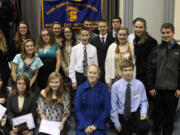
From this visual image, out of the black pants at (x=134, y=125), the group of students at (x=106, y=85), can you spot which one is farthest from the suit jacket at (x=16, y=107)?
the black pants at (x=134, y=125)

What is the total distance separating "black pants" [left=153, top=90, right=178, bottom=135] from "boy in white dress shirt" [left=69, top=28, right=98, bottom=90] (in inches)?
42.0

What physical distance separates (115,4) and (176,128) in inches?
127

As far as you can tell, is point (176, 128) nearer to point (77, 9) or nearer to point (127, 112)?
point (127, 112)

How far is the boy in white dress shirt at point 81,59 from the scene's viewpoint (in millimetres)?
3443

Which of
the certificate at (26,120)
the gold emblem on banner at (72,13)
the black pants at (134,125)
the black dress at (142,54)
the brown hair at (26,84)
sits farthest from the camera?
the gold emblem on banner at (72,13)

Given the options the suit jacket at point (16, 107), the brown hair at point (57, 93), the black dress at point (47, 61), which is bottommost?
the suit jacket at point (16, 107)

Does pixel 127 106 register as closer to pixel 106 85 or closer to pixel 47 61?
pixel 106 85

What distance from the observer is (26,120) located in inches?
120

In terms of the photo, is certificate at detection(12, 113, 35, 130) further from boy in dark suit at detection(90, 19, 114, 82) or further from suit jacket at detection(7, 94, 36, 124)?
boy in dark suit at detection(90, 19, 114, 82)

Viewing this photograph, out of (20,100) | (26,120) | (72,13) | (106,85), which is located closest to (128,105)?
(106,85)

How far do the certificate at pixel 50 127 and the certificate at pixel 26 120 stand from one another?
0.19 meters

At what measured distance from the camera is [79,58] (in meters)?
3.46

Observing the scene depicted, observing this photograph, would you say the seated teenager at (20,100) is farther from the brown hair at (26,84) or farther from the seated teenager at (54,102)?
the seated teenager at (54,102)

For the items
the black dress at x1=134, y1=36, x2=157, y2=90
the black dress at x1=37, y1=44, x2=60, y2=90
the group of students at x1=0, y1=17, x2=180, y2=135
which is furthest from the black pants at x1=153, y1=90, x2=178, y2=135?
the black dress at x1=37, y1=44, x2=60, y2=90
